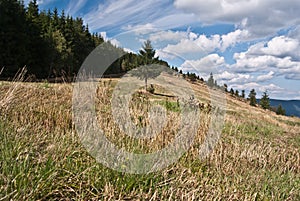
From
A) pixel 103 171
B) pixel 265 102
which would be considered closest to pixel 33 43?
pixel 103 171

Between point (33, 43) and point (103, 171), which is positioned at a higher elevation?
point (33, 43)

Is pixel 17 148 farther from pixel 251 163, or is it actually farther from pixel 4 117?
pixel 251 163

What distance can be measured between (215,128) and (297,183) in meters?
1.87

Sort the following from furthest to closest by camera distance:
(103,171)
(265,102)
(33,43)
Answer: (265,102) → (33,43) → (103,171)

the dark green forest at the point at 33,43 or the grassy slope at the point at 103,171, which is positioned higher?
the dark green forest at the point at 33,43

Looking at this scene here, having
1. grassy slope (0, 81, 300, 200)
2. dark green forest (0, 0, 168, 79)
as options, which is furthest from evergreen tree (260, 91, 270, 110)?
grassy slope (0, 81, 300, 200)

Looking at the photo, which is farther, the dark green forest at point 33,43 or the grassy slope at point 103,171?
the dark green forest at point 33,43

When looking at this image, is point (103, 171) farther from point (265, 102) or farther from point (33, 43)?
point (265, 102)

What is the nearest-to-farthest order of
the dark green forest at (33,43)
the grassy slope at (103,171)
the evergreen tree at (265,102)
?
the grassy slope at (103,171) → the dark green forest at (33,43) → the evergreen tree at (265,102)

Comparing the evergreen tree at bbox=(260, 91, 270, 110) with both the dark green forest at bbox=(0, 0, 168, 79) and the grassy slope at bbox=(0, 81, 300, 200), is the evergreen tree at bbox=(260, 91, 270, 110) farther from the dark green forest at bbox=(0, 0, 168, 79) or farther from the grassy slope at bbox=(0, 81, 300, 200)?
the grassy slope at bbox=(0, 81, 300, 200)

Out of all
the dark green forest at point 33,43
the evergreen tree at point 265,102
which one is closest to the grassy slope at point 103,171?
the dark green forest at point 33,43

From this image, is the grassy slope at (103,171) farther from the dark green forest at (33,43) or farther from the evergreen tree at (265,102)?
the evergreen tree at (265,102)

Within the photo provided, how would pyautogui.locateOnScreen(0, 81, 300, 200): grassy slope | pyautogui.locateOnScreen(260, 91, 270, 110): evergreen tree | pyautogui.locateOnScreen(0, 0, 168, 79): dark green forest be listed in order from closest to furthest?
1. pyautogui.locateOnScreen(0, 81, 300, 200): grassy slope
2. pyautogui.locateOnScreen(0, 0, 168, 79): dark green forest
3. pyautogui.locateOnScreen(260, 91, 270, 110): evergreen tree

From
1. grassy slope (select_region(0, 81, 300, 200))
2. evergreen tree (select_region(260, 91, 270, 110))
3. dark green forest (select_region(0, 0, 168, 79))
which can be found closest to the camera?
grassy slope (select_region(0, 81, 300, 200))
